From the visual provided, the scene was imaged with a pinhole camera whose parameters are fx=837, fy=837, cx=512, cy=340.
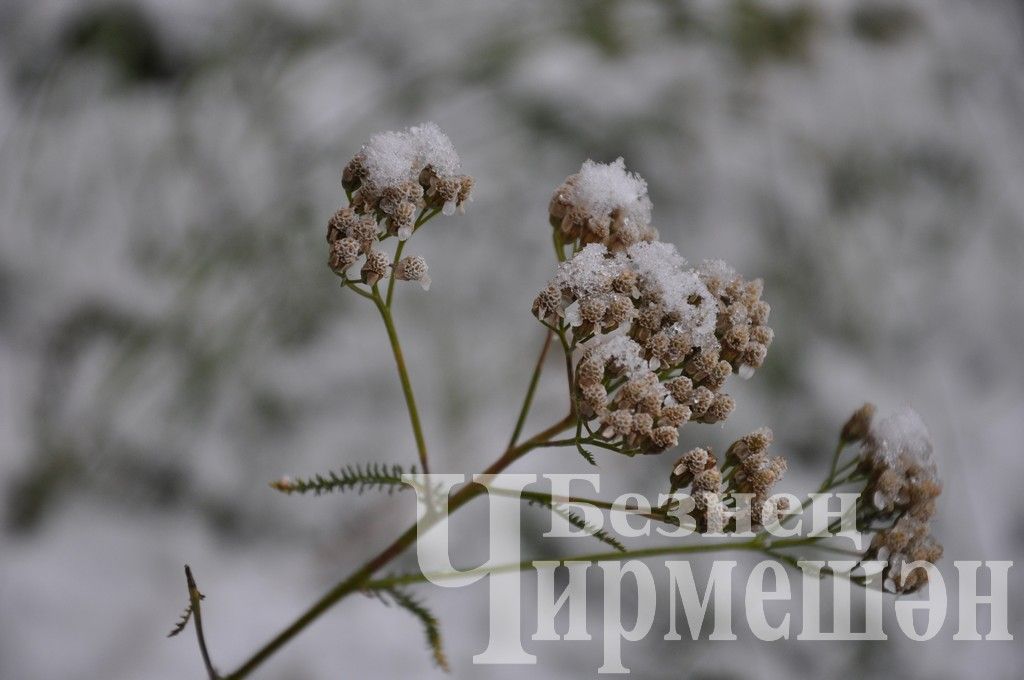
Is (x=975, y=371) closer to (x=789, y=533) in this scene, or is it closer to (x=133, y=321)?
(x=789, y=533)

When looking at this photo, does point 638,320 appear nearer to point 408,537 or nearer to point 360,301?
point 408,537

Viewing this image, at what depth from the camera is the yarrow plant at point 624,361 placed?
51 cm

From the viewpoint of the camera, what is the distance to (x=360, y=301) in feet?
3.53

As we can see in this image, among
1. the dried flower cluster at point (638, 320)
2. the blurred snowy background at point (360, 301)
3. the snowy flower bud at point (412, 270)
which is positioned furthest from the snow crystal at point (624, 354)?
the blurred snowy background at point (360, 301)

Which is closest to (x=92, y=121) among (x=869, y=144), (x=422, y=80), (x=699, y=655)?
(x=422, y=80)

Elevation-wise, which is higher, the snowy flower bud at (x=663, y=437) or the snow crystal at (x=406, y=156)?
the snow crystal at (x=406, y=156)

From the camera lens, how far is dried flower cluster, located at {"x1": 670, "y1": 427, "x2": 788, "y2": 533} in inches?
20.1

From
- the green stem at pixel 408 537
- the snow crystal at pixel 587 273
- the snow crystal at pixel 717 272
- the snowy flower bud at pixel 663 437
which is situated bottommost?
the green stem at pixel 408 537

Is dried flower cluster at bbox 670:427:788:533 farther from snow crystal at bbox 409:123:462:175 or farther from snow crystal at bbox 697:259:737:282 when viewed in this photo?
snow crystal at bbox 409:123:462:175

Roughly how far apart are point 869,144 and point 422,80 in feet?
2.47

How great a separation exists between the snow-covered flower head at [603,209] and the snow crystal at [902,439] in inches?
8.5

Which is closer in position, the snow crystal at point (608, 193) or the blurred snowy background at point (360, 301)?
the snow crystal at point (608, 193)

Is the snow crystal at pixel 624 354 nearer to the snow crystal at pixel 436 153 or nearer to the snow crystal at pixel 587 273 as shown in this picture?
the snow crystal at pixel 587 273

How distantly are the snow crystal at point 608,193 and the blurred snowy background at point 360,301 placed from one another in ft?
1.83
